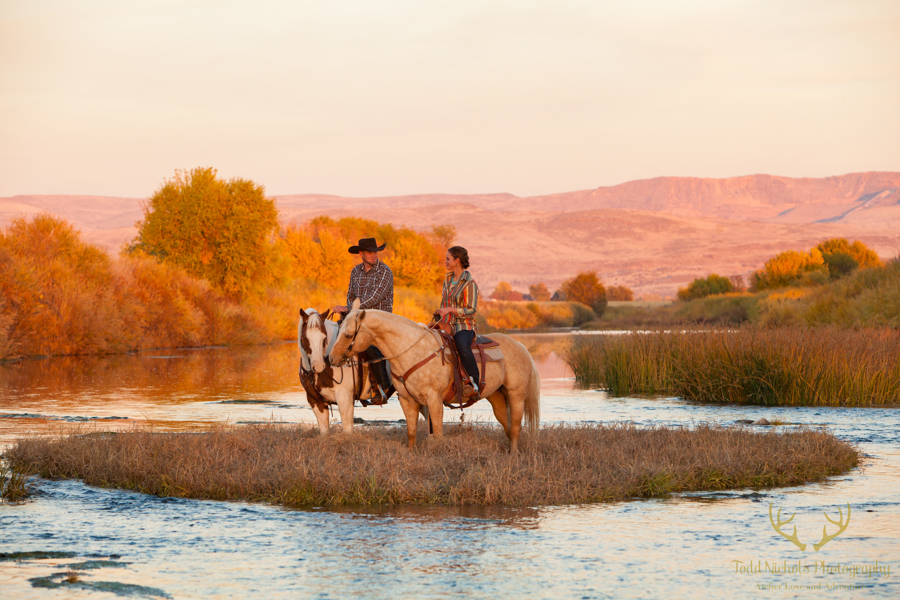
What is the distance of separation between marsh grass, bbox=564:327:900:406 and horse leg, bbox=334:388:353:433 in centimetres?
948

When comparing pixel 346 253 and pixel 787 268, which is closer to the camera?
pixel 787 268

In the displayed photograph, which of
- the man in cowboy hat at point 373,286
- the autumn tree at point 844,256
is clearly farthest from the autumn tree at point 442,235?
the man in cowboy hat at point 373,286

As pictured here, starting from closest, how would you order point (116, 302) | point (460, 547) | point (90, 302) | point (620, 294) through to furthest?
→ point (460, 547), point (90, 302), point (116, 302), point (620, 294)

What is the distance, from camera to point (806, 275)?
4475 cm

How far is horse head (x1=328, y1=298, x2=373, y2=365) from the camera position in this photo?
8508mm

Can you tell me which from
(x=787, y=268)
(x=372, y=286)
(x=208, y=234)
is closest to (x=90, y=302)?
(x=208, y=234)

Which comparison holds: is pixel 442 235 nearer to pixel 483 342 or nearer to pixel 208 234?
pixel 208 234

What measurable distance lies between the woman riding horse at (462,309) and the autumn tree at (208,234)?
3360cm

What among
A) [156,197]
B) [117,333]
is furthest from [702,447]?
[156,197]

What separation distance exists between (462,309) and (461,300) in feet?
0.44

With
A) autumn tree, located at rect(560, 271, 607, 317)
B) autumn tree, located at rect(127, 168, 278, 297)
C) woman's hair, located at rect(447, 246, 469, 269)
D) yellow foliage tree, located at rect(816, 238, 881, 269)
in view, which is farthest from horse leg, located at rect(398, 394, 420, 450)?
autumn tree, located at rect(560, 271, 607, 317)

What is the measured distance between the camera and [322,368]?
360 inches

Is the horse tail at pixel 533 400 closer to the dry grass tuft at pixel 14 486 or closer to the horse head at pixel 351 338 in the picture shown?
the horse head at pixel 351 338

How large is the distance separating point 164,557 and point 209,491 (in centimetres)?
205
